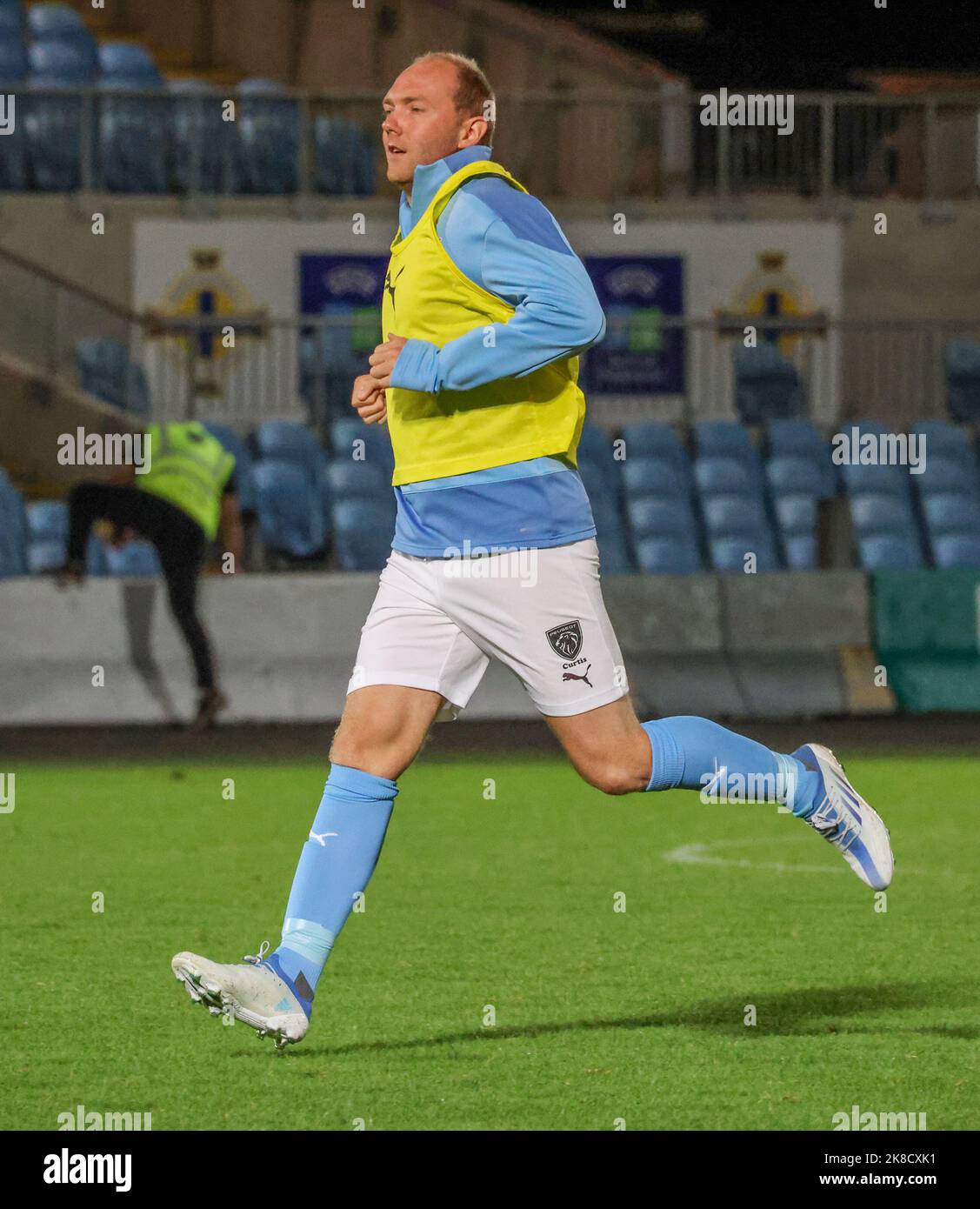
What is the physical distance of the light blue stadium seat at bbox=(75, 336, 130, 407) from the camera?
1964 cm

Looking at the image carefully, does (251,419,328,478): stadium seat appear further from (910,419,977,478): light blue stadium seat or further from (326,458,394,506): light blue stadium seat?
(910,419,977,478): light blue stadium seat

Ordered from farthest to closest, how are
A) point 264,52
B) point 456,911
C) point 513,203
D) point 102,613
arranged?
1. point 264,52
2. point 102,613
3. point 456,911
4. point 513,203

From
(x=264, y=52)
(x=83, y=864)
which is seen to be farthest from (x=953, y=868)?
(x=264, y=52)

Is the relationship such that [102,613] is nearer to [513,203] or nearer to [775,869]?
[775,869]

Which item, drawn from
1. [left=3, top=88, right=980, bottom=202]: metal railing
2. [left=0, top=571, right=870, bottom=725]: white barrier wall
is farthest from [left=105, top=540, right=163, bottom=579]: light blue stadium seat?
[left=3, top=88, right=980, bottom=202]: metal railing

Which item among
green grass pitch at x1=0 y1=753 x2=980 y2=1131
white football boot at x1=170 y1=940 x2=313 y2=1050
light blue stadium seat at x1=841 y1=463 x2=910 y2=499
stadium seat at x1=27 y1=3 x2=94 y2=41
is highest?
stadium seat at x1=27 y1=3 x2=94 y2=41

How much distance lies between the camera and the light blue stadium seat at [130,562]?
58.0ft

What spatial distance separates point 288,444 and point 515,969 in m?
12.3

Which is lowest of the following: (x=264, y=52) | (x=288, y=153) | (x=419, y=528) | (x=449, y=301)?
(x=419, y=528)

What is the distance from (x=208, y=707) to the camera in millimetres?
15461

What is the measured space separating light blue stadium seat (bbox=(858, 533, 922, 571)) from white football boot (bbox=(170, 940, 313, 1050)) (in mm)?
14094

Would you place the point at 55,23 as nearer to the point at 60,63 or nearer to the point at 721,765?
the point at 60,63
